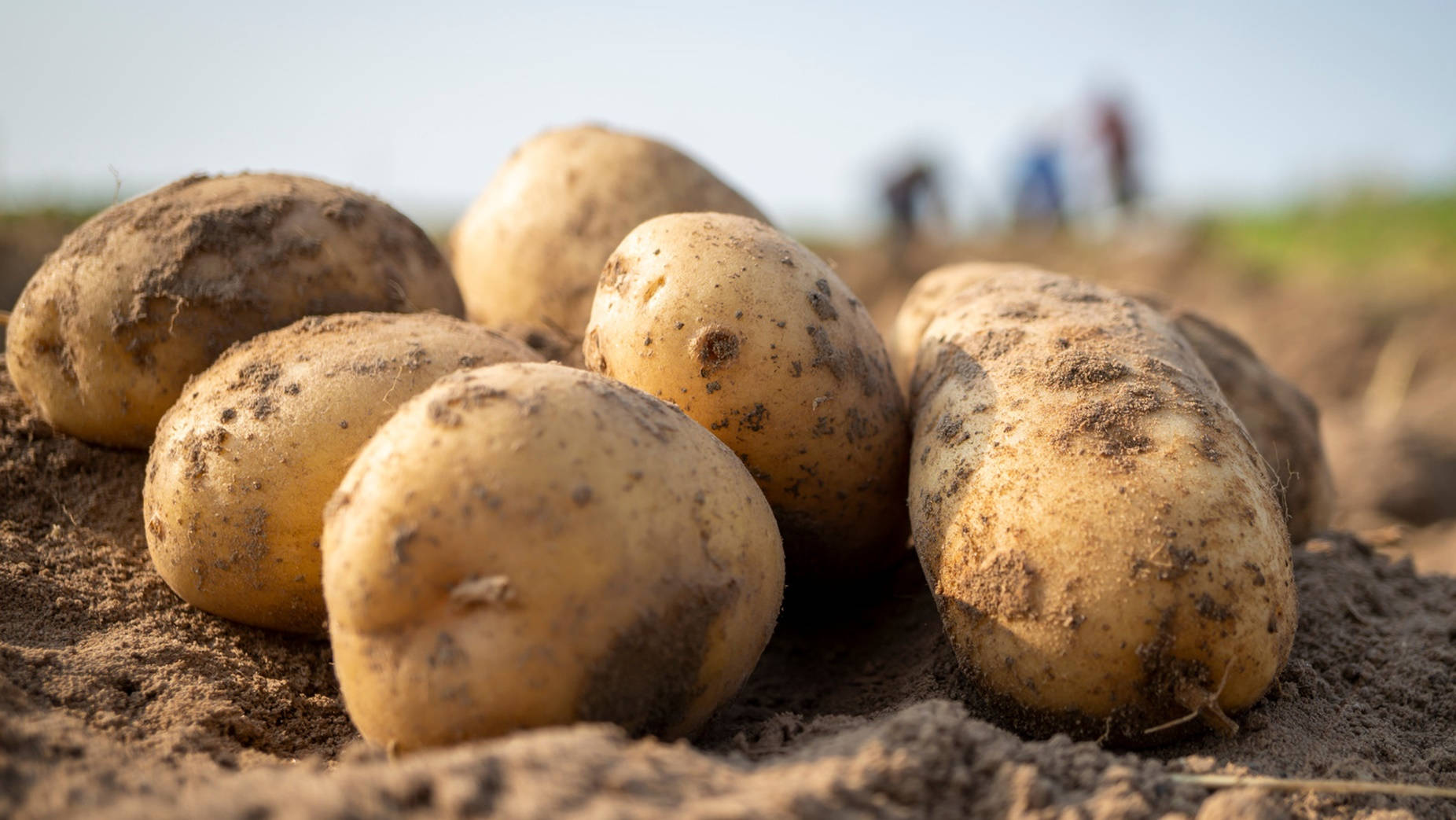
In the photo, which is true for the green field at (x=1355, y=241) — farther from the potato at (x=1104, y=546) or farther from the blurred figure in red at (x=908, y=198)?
the potato at (x=1104, y=546)

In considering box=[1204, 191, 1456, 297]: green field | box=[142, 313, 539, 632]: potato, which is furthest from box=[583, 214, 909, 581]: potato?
box=[1204, 191, 1456, 297]: green field

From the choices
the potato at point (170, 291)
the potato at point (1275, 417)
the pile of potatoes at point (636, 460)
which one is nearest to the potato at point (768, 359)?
the pile of potatoes at point (636, 460)

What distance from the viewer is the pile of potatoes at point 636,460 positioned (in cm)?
159

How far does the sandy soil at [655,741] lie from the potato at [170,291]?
21 cm

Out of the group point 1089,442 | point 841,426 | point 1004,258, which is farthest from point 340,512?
point 1004,258

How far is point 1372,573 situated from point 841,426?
1835 mm

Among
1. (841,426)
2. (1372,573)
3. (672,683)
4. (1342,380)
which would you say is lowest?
(1342,380)

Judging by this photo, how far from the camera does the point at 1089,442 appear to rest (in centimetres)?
201

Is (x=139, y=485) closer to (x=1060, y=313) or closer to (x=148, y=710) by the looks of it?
(x=148, y=710)

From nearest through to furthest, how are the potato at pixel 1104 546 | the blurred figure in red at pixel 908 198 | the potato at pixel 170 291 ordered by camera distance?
the potato at pixel 1104 546, the potato at pixel 170 291, the blurred figure in red at pixel 908 198

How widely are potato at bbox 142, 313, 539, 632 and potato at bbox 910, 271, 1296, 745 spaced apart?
1.15 meters

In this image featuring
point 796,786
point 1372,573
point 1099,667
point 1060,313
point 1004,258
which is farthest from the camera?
point 1004,258

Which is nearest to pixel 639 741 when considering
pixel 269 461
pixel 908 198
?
pixel 269 461

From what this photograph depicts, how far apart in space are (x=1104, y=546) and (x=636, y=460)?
0.91 meters
